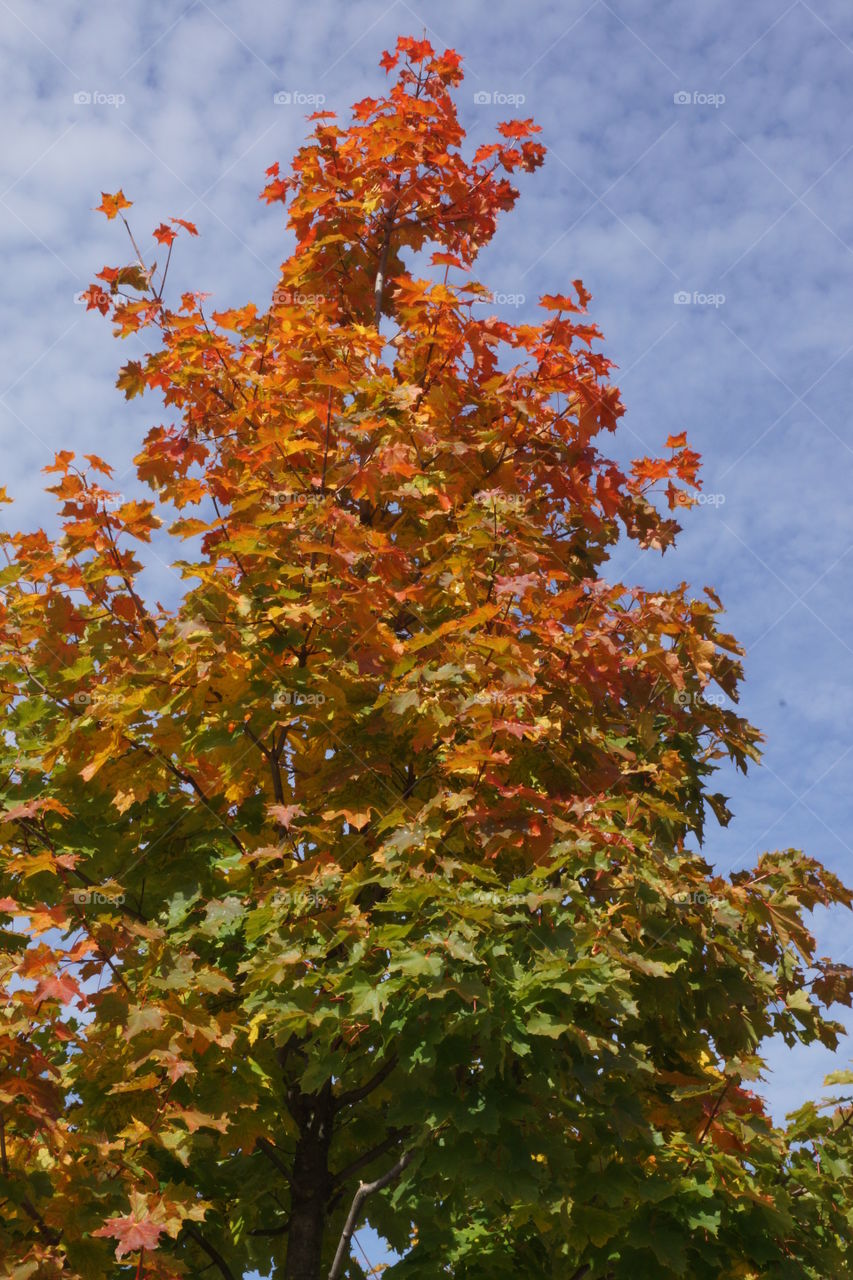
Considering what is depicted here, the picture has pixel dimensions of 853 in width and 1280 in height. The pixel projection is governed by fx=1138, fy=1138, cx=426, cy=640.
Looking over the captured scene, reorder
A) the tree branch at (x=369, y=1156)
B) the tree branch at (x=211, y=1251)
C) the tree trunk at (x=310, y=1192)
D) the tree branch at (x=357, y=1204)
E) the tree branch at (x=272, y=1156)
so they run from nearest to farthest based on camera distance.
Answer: the tree branch at (x=357, y=1204)
the tree branch at (x=211, y=1251)
the tree trunk at (x=310, y=1192)
the tree branch at (x=272, y=1156)
the tree branch at (x=369, y=1156)

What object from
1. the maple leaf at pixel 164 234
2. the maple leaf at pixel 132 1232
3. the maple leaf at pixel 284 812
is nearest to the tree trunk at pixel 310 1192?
the maple leaf at pixel 132 1232

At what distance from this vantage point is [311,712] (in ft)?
21.9

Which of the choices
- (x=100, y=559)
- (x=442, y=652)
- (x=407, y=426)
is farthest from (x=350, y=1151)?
(x=407, y=426)

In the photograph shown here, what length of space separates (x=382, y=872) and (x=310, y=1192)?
2354 millimetres

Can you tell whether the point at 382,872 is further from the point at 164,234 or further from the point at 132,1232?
the point at 164,234

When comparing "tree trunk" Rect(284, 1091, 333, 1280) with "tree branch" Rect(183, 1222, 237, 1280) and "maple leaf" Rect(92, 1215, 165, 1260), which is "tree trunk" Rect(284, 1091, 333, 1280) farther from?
"maple leaf" Rect(92, 1215, 165, 1260)

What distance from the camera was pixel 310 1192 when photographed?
7.00 m

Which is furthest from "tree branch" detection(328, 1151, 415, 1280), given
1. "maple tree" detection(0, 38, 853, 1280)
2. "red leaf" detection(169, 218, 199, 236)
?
"red leaf" detection(169, 218, 199, 236)

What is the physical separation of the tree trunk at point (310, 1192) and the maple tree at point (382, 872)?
28mm

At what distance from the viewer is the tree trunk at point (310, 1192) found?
22.3ft

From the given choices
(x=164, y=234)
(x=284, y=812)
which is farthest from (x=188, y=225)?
Answer: (x=284, y=812)

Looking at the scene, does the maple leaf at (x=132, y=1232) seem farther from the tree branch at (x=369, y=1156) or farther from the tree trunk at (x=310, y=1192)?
the tree branch at (x=369, y=1156)

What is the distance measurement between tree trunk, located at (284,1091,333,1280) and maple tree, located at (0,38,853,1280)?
3 centimetres

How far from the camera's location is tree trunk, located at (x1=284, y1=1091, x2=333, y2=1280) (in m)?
6.79
